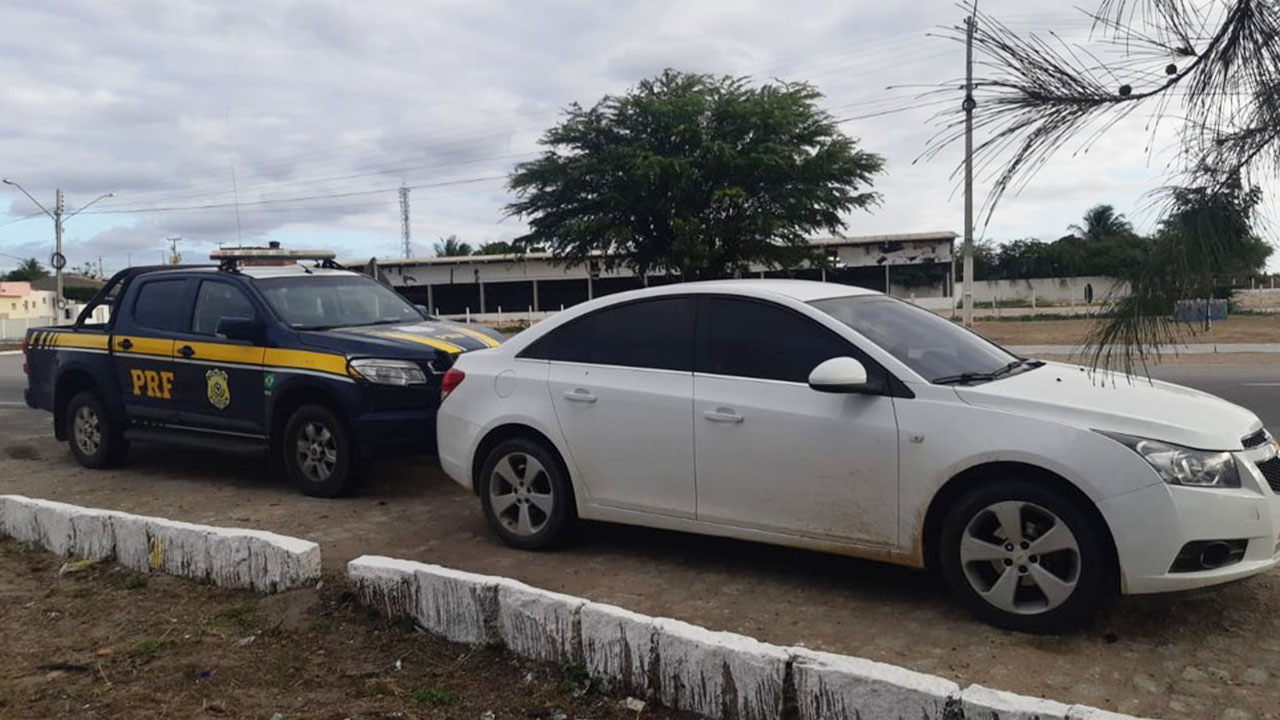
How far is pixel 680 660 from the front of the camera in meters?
3.77

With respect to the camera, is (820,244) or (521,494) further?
(820,244)

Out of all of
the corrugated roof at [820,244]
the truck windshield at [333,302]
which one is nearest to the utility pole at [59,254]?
the corrugated roof at [820,244]

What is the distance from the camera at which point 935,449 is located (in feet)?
14.8

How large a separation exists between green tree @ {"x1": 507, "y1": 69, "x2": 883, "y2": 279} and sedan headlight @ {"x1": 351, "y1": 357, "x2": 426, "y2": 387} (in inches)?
930

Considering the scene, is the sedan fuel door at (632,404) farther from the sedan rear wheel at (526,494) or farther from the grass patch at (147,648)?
the grass patch at (147,648)

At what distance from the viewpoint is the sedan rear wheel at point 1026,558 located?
4.18m

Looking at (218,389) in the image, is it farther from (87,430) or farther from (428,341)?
(87,430)

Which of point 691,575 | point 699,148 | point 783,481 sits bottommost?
point 691,575

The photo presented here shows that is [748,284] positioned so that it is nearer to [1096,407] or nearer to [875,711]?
[1096,407]

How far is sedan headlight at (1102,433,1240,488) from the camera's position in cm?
410

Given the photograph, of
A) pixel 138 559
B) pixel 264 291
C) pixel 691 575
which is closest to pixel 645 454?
pixel 691 575

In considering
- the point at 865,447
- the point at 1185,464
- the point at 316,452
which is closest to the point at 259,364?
the point at 316,452

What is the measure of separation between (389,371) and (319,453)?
0.83m

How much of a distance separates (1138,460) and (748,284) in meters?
2.22
